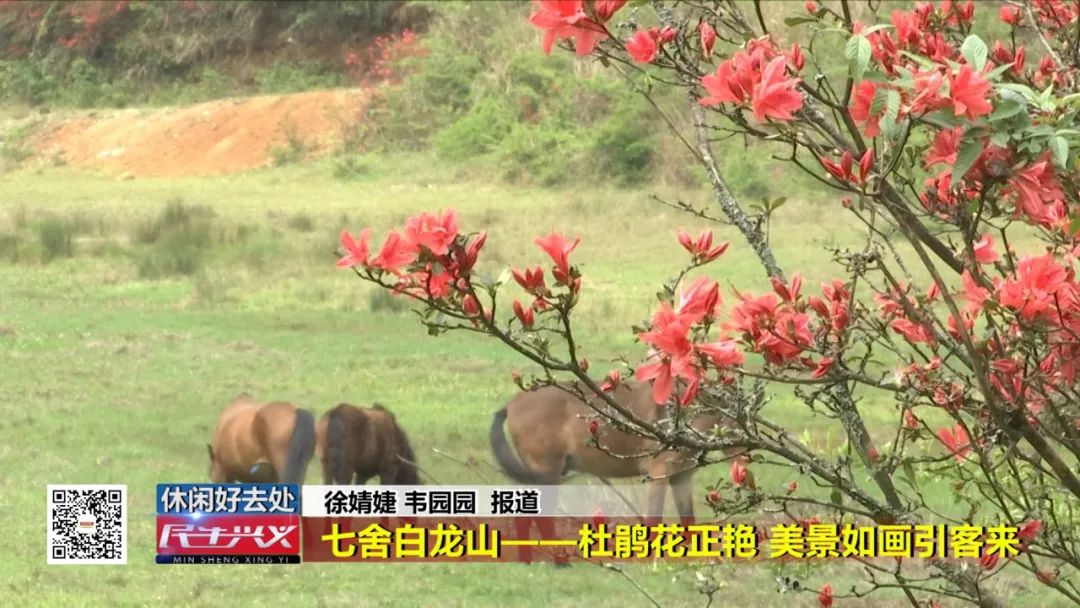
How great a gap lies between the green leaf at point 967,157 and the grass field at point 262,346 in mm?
960

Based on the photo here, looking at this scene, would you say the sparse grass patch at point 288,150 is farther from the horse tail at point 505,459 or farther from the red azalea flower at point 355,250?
the red azalea flower at point 355,250

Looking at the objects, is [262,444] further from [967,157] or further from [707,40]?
[967,157]

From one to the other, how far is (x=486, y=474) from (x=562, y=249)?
2.23 m

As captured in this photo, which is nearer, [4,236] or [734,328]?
[734,328]

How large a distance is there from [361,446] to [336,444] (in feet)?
0.17

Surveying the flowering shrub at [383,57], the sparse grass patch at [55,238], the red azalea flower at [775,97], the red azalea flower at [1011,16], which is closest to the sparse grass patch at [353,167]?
the flowering shrub at [383,57]

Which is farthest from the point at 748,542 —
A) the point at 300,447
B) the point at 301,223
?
the point at 301,223

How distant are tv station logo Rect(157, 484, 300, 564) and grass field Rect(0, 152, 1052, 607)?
5 cm

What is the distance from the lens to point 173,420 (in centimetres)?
359

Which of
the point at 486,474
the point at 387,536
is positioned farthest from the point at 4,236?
the point at 387,536

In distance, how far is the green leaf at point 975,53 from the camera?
1132 mm

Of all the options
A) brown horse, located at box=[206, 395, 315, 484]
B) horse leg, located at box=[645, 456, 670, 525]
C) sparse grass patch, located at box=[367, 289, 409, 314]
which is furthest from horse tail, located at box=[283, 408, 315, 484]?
sparse grass patch, located at box=[367, 289, 409, 314]

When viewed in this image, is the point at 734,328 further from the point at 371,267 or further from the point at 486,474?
the point at 486,474

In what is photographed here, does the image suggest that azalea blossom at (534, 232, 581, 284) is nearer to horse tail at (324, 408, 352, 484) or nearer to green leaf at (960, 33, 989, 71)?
green leaf at (960, 33, 989, 71)
